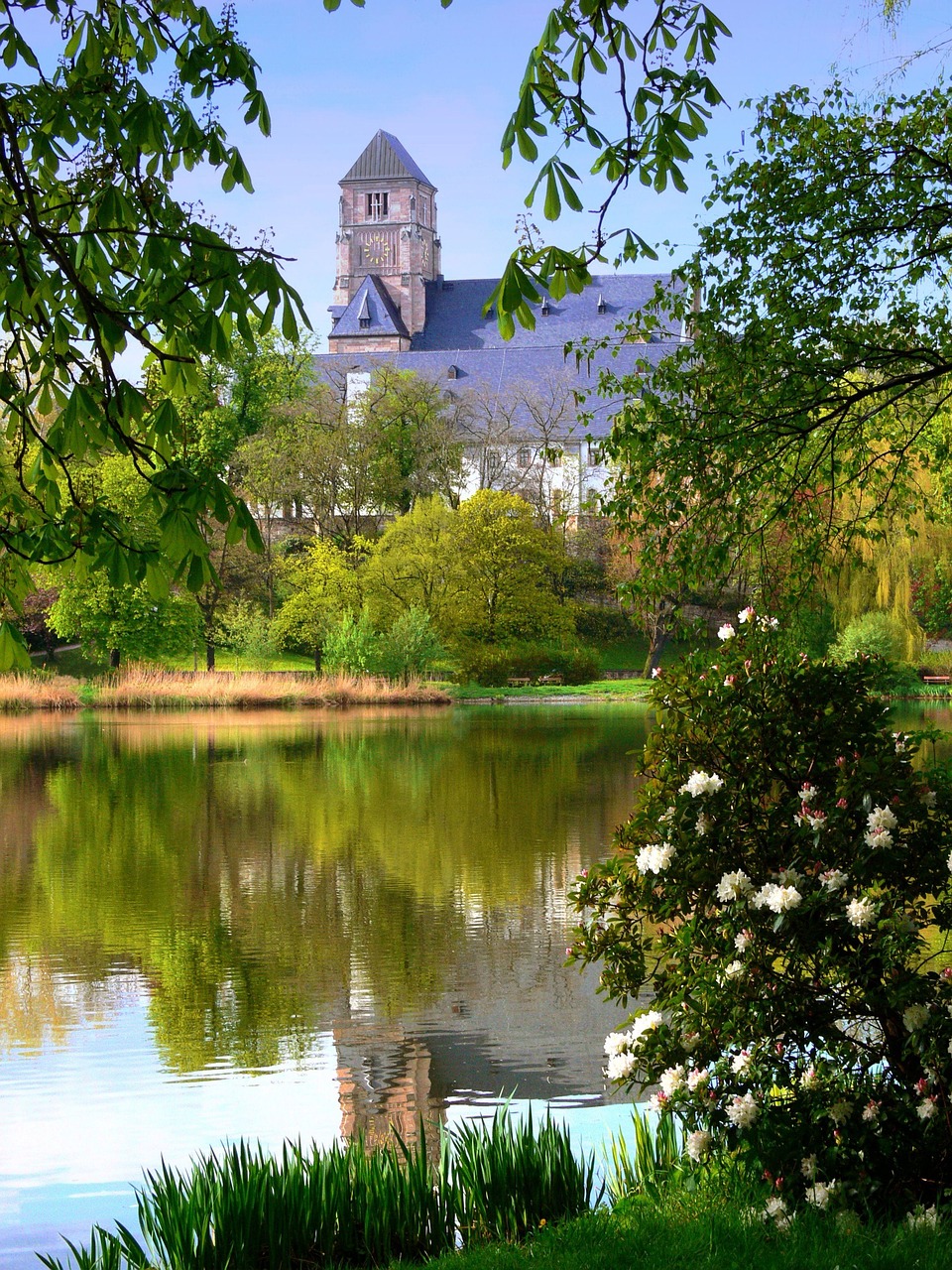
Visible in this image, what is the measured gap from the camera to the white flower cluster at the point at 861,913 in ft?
13.1

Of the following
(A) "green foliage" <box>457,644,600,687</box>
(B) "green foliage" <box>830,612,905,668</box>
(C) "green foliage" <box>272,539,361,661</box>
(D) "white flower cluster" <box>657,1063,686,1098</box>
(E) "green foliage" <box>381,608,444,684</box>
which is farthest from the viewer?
(A) "green foliage" <box>457,644,600,687</box>

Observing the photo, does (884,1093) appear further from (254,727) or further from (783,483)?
(254,727)

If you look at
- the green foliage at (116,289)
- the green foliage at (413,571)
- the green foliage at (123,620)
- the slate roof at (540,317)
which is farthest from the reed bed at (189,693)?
the slate roof at (540,317)

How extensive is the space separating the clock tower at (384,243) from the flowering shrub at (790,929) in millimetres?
83831

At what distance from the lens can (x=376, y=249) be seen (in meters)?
91.7

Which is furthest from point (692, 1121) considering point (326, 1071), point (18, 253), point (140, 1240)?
point (18, 253)

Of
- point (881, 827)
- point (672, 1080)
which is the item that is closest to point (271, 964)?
point (672, 1080)

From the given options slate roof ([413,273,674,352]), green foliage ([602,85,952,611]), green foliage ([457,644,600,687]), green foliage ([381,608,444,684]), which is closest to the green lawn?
green foliage ([602,85,952,611])

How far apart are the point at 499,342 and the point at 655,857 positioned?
83.4 m

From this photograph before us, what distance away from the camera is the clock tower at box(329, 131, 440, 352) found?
8700cm

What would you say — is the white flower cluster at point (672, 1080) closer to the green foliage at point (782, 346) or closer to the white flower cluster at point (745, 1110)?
the white flower cluster at point (745, 1110)

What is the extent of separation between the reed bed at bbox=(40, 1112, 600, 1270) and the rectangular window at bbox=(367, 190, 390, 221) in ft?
303

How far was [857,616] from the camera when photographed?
35.6 m

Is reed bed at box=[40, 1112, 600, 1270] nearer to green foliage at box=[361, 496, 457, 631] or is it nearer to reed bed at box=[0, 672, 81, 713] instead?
reed bed at box=[0, 672, 81, 713]
